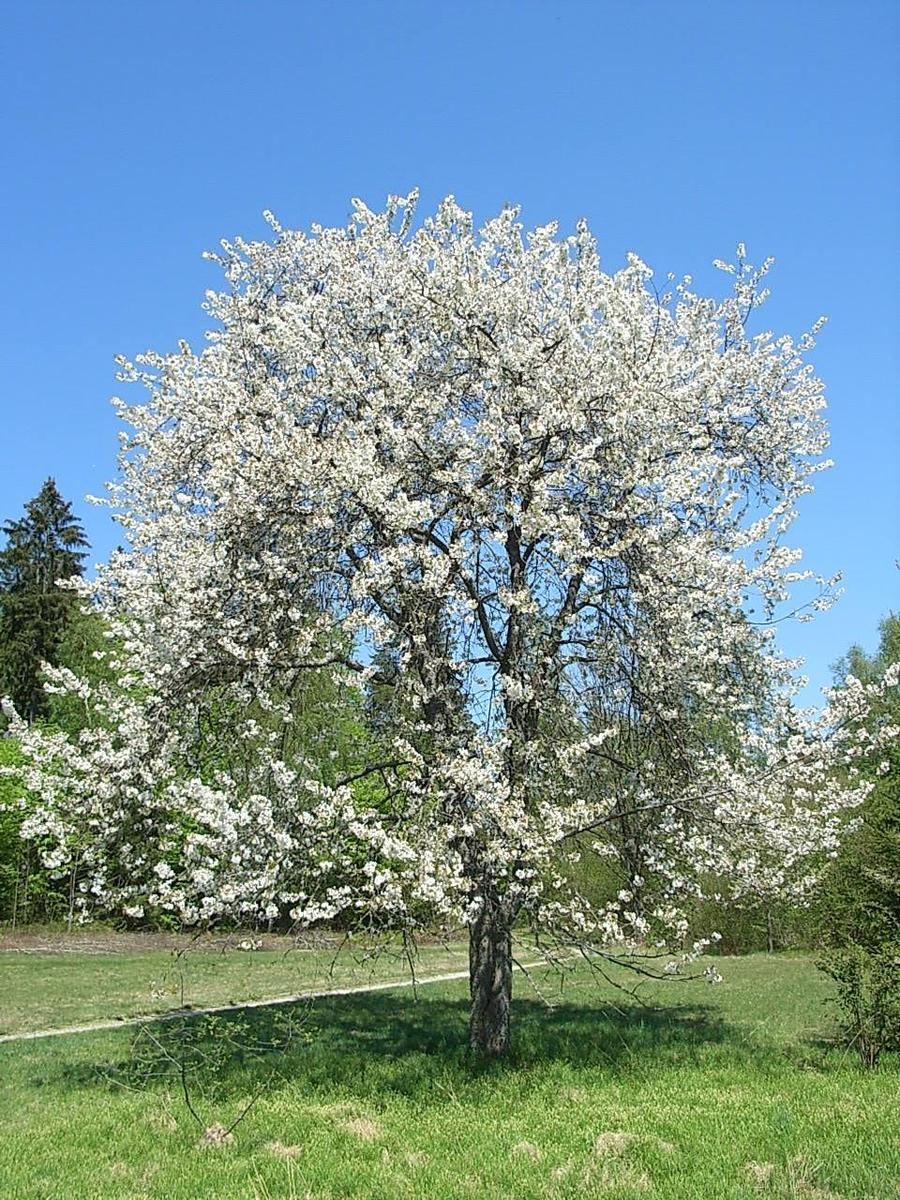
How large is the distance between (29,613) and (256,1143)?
33332 mm

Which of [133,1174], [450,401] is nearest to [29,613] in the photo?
[450,401]

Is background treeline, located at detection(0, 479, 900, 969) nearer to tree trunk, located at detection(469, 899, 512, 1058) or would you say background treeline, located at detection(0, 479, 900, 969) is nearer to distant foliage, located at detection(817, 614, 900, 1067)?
distant foliage, located at detection(817, 614, 900, 1067)

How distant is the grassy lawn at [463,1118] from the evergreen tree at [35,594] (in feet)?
86.6

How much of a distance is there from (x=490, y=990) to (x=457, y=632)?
11.2 ft

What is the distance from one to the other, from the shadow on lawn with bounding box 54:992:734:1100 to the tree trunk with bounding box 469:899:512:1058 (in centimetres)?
19

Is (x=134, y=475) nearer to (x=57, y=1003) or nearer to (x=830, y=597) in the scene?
(x=830, y=597)

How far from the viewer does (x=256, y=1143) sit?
6.71 meters

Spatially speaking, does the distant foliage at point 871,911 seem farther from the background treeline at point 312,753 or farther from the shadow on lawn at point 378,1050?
the shadow on lawn at point 378,1050

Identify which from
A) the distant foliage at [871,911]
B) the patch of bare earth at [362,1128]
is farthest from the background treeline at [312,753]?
the patch of bare earth at [362,1128]

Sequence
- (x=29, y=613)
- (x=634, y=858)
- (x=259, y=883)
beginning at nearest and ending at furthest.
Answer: (x=259, y=883), (x=634, y=858), (x=29, y=613)

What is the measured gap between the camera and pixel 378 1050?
10117 millimetres

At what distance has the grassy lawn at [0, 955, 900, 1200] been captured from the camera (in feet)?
18.6

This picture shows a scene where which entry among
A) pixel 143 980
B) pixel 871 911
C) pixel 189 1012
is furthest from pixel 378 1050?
pixel 143 980

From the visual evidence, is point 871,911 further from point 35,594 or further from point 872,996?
point 35,594
